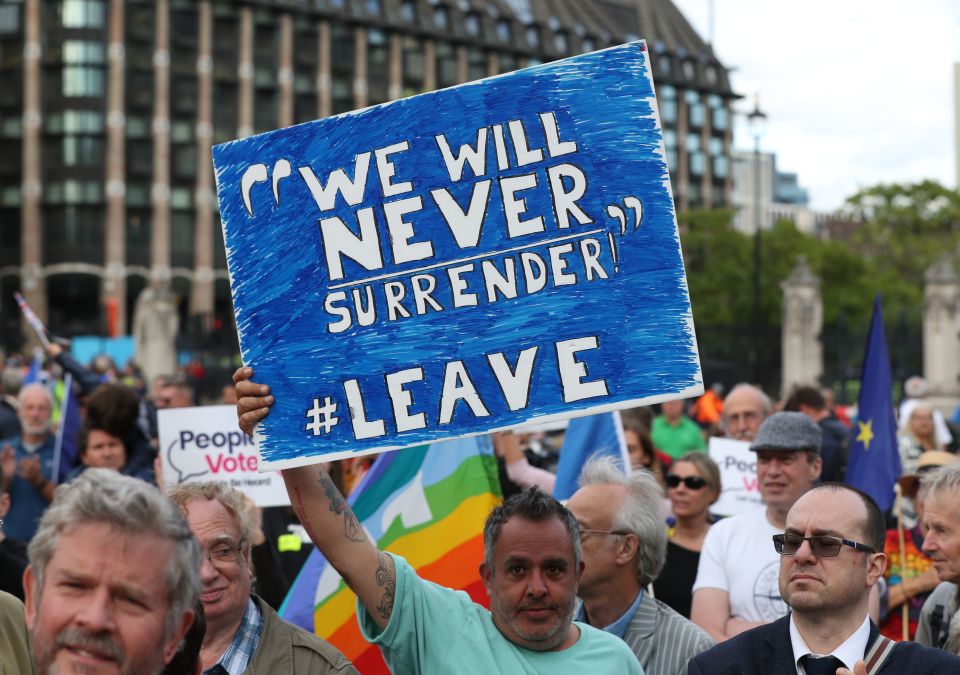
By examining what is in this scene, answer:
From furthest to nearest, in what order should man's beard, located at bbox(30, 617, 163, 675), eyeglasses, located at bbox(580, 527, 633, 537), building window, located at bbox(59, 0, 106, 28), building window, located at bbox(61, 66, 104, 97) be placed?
building window, located at bbox(61, 66, 104, 97), building window, located at bbox(59, 0, 106, 28), eyeglasses, located at bbox(580, 527, 633, 537), man's beard, located at bbox(30, 617, 163, 675)

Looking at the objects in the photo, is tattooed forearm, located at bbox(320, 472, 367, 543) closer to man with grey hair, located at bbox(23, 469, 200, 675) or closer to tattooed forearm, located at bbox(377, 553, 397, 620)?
tattooed forearm, located at bbox(377, 553, 397, 620)

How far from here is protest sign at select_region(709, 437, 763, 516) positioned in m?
8.37

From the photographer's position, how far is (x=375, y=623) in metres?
3.83

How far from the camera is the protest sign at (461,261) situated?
3.87m

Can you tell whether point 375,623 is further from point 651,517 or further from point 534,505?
point 651,517

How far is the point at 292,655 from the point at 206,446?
11.8ft

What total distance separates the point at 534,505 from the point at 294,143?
1.23m

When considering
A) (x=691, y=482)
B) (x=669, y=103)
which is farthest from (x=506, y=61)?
(x=691, y=482)

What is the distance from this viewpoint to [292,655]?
398 cm

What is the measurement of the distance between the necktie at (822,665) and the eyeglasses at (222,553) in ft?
5.44

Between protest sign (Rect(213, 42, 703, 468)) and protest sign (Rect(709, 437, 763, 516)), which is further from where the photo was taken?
protest sign (Rect(709, 437, 763, 516))

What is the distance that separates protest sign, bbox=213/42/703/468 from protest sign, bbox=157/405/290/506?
3455 mm

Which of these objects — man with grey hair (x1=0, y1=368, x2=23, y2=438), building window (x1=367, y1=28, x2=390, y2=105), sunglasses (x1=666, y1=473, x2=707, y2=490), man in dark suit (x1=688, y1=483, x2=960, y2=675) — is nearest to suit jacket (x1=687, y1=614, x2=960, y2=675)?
man in dark suit (x1=688, y1=483, x2=960, y2=675)

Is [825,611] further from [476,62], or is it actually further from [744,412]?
[476,62]
